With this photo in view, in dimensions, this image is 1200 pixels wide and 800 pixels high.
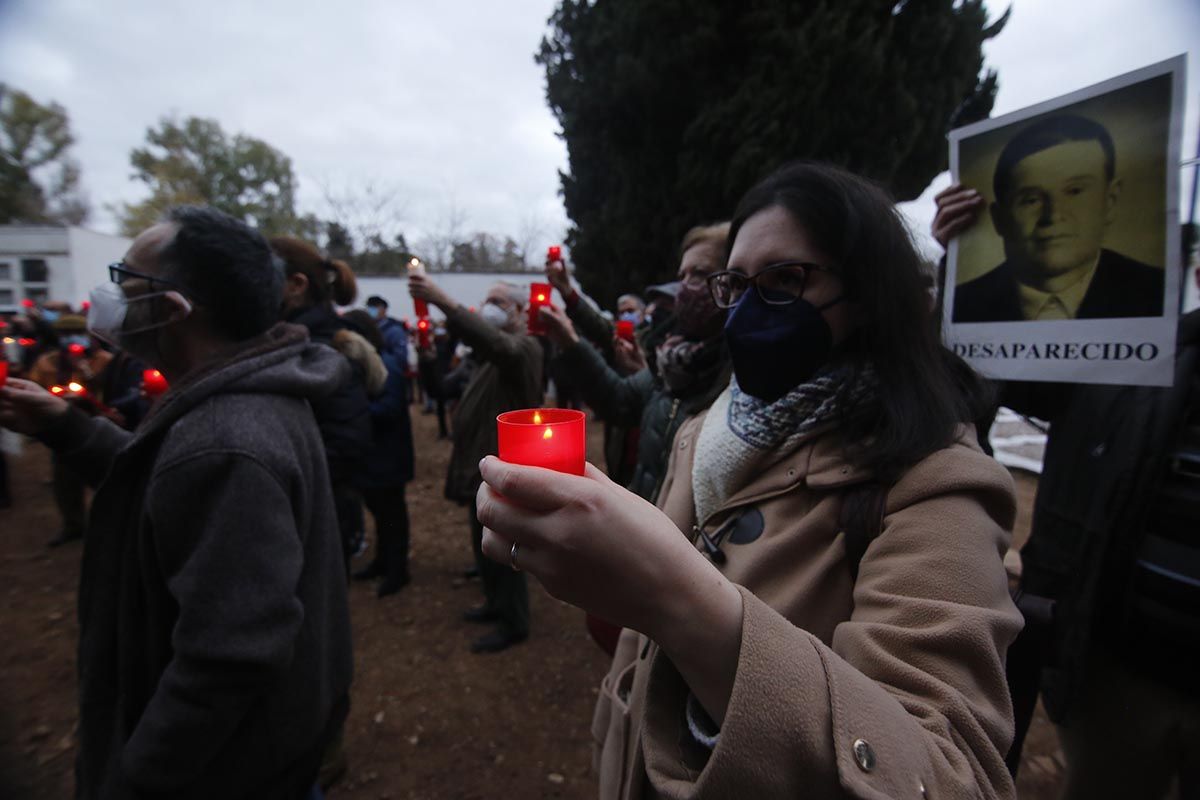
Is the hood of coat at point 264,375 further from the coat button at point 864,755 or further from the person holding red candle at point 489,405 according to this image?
the coat button at point 864,755

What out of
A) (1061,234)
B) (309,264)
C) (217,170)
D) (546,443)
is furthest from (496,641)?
(217,170)

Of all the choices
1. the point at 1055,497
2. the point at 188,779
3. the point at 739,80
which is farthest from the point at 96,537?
the point at 739,80

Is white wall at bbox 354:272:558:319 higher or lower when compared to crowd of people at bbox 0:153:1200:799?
higher

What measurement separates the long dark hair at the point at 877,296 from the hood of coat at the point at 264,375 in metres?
1.60

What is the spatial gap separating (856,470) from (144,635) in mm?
2001

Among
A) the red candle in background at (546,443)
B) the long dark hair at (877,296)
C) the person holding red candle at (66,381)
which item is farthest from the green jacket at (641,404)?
the person holding red candle at (66,381)

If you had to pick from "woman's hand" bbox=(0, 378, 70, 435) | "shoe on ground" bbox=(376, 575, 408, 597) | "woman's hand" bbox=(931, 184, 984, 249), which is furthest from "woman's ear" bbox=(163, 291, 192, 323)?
"shoe on ground" bbox=(376, 575, 408, 597)

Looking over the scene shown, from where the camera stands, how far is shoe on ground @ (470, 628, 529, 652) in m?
Answer: 4.21

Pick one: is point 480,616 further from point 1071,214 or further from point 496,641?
point 1071,214

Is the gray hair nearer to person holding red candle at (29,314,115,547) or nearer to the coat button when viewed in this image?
person holding red candle at (29,314,115,547)

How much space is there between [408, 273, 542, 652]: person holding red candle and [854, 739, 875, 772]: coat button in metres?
2.92

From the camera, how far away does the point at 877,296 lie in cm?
130

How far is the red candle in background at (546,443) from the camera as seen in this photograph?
0.77m

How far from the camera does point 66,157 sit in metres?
25.9
